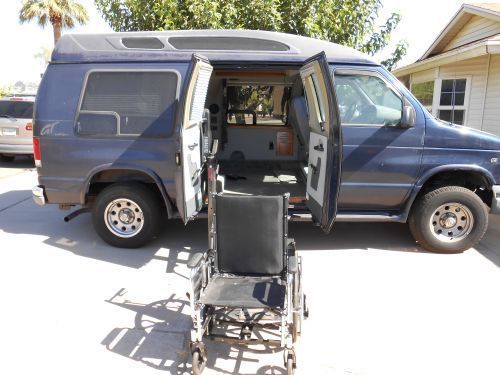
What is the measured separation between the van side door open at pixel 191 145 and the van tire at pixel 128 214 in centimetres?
63

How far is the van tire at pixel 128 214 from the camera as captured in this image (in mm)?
4988

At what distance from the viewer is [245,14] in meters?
8.02

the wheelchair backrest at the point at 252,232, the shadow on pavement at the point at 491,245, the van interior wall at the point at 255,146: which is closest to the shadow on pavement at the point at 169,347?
the wheelchair backrest at the point at 252,232

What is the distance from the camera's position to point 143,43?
490cm

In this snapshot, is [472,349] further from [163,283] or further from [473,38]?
[473,38]

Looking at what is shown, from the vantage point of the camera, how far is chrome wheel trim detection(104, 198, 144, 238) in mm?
5039

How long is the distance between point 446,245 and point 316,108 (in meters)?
2.25

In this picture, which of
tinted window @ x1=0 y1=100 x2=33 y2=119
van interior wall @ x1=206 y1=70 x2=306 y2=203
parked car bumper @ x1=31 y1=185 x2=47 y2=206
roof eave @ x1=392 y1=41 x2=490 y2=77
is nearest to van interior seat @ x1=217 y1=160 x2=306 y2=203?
van interior wall @ x1=206 y1=70 x2=306 y2=203

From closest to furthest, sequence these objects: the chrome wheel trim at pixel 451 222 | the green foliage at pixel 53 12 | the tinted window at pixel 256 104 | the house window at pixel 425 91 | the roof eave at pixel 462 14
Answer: the chrome wheel trim at pixel 451 222, the tinted window at pixel 256 104, the roof eave at pixel 462 14, the house window at pixel 425 91, the green foliage at pixel 53 12

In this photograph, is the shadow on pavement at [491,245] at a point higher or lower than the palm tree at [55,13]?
lower

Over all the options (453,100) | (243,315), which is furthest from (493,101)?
(243,315)

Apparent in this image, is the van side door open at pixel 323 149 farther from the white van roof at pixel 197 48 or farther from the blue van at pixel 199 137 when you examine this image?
the white van roof at pixel 197 48

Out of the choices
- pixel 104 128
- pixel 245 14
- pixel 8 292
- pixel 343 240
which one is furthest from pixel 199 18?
pixel 8 292

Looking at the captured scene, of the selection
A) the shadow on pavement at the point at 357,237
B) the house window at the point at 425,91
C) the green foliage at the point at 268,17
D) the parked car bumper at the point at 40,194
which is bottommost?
the shadow on pavement at the point at 357,237
